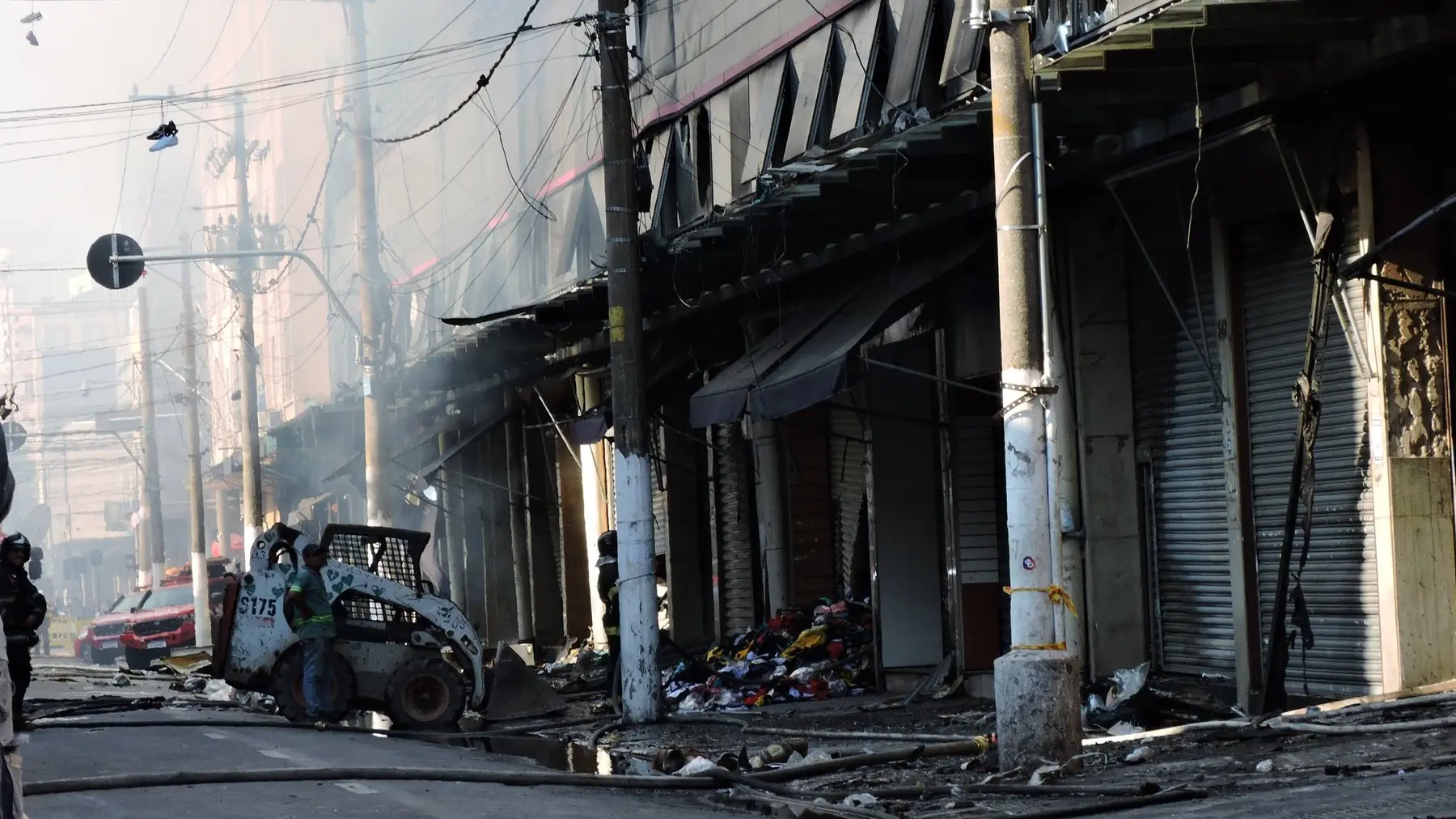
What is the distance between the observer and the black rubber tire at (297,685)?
1544 centimetres

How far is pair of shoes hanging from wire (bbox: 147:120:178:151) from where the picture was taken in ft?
84.5

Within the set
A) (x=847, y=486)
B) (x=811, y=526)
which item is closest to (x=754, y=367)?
(x=847, y=486)

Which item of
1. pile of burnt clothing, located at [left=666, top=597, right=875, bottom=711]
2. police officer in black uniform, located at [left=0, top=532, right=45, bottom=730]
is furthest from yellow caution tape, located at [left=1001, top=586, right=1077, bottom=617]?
police officer in black uniform, located at [left=0, top=532, right=45, bottom=730]

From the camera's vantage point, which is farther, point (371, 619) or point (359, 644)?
point (371, 619)

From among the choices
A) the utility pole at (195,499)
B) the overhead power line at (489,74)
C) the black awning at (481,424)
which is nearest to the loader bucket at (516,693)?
the overhead power line at (489,74)

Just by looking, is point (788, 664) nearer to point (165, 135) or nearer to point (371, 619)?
point (371, 619)

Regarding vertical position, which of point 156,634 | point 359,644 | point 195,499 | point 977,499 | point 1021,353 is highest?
point 1021,353

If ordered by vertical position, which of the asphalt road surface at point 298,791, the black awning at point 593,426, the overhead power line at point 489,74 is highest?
the overhead power line at point 489,74

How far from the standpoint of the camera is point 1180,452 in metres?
13.2

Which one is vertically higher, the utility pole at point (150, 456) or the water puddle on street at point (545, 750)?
the utility pole at point (150, 456)

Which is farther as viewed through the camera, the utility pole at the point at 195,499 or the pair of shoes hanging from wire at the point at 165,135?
the utility pole at the point at 195,499

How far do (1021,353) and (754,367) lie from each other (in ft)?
18.7

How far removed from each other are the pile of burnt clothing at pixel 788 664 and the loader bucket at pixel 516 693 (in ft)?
4.09

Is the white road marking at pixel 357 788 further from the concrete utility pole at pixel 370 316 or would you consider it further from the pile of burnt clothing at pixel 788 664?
the concrete utility pole at pixel 370 316
